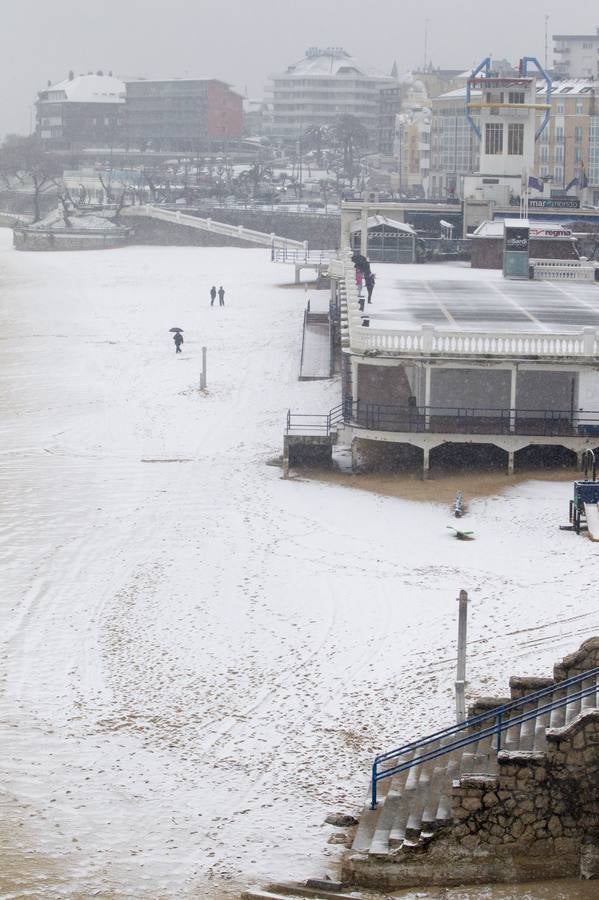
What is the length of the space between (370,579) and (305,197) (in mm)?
132692

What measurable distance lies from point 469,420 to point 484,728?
18.1 metres

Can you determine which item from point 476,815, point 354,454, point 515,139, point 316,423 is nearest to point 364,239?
point 515,139

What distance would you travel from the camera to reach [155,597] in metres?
26.3

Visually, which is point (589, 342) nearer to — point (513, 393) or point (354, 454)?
point (513, 393)

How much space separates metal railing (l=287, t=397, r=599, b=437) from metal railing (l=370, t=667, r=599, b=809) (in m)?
16.7

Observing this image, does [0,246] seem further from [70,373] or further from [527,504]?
[527,504]

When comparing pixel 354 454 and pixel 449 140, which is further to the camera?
pixel 449 140

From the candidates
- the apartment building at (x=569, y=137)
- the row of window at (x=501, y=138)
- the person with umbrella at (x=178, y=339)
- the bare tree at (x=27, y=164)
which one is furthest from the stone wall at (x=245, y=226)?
the person with umbrella at (x=178, y=339)

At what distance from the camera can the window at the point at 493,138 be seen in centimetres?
8475

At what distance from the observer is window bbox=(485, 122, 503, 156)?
278 feet

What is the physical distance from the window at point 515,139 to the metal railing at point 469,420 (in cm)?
5074

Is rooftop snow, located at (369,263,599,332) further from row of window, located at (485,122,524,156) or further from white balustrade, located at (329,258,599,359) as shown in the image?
row of window, located at (485,122,524,156)

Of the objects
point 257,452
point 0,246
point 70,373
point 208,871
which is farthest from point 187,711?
point 0,246

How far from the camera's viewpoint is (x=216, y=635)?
79.8 feet
